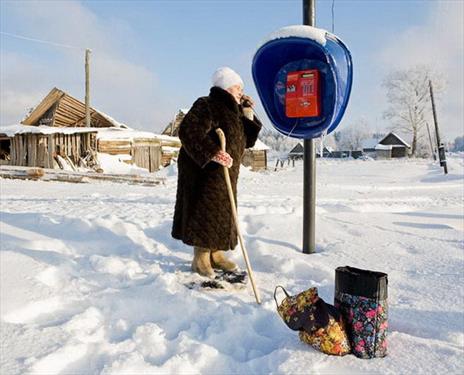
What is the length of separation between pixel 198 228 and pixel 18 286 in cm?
145

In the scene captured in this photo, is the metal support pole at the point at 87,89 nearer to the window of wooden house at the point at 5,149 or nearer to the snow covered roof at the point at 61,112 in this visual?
the snow covered roof at the point at 61,112

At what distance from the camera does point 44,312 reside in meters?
2.83

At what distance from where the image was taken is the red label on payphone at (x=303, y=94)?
154 inches

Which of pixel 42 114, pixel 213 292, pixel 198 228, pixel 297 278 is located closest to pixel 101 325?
pixel 213 292

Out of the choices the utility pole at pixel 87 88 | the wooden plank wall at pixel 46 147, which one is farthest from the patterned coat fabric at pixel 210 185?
the utility pole at pixel 87 88

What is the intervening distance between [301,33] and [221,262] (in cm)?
214

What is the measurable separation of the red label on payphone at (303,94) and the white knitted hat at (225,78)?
2.41ft

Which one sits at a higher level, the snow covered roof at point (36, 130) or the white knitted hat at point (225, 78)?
the snow covered roof at point (36, 130)

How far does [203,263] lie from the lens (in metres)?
3.59

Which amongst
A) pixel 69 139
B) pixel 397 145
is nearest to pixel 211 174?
pixel 69 139

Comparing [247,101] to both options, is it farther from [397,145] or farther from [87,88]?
[397,145]

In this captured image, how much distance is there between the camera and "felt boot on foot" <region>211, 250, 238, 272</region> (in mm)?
3744

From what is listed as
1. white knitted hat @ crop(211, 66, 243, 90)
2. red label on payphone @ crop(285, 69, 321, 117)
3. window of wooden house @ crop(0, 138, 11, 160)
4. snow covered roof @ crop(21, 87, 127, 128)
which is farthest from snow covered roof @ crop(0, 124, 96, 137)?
white knitted hat @ crop(211, 66, 243, 90)

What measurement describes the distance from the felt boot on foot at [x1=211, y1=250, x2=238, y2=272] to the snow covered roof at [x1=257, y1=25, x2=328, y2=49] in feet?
6.58
